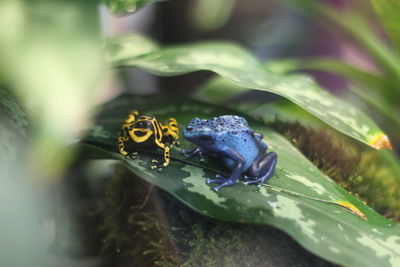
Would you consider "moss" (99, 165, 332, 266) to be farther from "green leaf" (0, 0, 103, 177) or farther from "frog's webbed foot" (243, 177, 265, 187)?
"green leaf" (0, 0, 103, 177)

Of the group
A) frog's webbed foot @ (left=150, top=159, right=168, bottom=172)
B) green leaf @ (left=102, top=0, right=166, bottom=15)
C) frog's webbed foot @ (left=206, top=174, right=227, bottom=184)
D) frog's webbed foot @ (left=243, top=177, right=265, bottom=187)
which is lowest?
frog's webbed foot @ (left=243, top=177, right=265, bottom=187)

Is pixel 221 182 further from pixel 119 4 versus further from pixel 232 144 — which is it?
pixel 119 4

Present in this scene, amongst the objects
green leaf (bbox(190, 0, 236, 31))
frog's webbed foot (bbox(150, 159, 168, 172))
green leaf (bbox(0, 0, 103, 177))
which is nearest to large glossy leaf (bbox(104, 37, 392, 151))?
frog's webbed foot (bbox(150, 159, 168, 172))

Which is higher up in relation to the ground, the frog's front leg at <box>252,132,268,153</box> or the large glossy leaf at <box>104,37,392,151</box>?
the large glossy leaf at <box>104,37,392,151</box>

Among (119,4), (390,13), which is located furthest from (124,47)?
(390,13)

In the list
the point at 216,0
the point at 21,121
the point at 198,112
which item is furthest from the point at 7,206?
the point at 216,0
